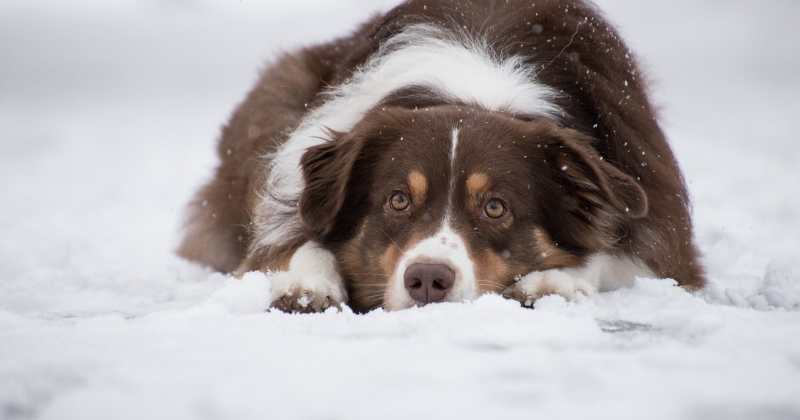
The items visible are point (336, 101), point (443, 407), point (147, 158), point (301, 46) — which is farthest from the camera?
point (147, 158)

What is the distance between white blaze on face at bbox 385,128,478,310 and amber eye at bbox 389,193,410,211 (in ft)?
0.81

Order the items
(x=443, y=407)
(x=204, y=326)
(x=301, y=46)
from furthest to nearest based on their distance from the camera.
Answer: (x=301, y=46)
(x=204, y=326)
(x=443, y=407)

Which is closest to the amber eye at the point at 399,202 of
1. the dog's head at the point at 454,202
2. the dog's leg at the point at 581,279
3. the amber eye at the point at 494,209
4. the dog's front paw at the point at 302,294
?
the dog's head at the point at 454,202

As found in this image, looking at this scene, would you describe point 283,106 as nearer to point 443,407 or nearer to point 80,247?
point 80,247

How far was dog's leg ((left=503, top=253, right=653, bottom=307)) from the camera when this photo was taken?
3416 millimetres

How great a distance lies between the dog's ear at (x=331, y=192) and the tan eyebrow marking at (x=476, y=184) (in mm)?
620

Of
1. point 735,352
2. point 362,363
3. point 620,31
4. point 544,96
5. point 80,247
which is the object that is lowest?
point 80,247

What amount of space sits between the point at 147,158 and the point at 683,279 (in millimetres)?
10189

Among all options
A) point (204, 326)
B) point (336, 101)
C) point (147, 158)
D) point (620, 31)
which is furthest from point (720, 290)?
point (147, 158)

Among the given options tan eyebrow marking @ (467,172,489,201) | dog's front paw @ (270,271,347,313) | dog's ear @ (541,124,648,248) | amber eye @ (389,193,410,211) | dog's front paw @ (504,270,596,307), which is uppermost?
dog's ear @ (541,124,648,248)

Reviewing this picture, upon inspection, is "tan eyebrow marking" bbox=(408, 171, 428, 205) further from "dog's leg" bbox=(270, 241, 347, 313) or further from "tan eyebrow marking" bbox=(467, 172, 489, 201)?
"dog's leg" bbox=(270, 241, 347, 313)

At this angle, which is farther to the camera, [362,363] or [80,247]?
[80,247]

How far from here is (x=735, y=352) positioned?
227 centimetres

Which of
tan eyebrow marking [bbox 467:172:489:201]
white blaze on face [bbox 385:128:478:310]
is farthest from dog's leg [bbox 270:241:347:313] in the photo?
tan eyebrow marking [bbox 467:172:489:201]
